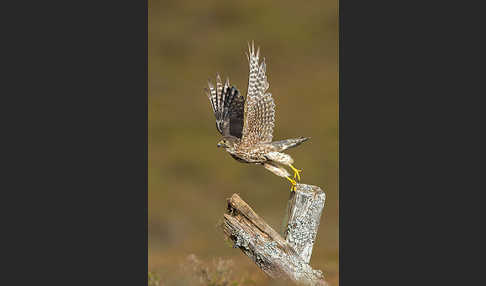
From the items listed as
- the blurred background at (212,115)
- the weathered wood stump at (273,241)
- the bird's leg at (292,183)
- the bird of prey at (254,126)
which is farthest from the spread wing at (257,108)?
the blurred background at (212,115)

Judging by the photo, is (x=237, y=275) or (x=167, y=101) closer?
(x=237, y=275)

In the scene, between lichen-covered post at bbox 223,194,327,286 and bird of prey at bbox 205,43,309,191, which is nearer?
lichen-covered post at bbox 223,194,327,286

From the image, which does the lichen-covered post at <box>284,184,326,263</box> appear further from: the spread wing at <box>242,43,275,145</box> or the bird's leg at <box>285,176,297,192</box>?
the spread wing at <box>242,43,275,145</box>

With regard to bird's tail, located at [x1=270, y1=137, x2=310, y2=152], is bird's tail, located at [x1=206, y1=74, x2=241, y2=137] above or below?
above

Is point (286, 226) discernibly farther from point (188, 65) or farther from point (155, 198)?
Answer: point (188, 65)

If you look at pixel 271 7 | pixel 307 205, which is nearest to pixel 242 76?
pixel 271 7

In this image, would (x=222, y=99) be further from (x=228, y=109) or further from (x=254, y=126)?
(x=254, y=126)

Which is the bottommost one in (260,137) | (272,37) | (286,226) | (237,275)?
(237,275)

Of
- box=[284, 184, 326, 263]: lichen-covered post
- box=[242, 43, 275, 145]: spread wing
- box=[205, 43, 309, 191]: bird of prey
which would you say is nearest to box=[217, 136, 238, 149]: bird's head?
box=[205, 43, 309, 191]: bird of prey
